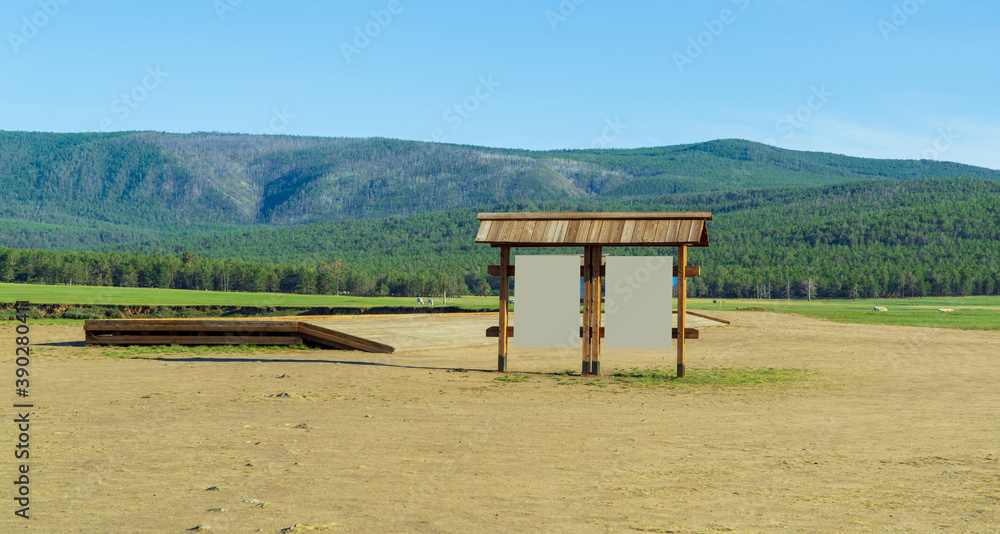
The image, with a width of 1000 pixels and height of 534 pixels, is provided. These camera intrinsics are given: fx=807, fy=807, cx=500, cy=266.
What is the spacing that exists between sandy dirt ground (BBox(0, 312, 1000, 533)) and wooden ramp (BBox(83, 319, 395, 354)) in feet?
14.6

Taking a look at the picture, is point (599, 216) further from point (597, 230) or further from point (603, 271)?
point (603, 271)

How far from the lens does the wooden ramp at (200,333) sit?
22.3 m

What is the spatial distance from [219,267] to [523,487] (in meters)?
111

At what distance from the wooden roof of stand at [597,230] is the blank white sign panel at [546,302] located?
511 millimetres

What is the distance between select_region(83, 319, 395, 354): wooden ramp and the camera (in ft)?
73.3

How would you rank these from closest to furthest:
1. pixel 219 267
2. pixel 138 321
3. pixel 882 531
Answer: pixel 882 531
pixel 138 321
pixel 219 267

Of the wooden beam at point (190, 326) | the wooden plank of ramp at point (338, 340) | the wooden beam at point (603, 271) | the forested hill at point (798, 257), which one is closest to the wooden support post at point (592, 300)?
the wooden beam at point (603, 271)

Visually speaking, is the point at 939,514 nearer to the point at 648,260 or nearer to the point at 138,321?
the point at 648,260

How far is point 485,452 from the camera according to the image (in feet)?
29.4

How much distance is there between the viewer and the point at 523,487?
24.3ft

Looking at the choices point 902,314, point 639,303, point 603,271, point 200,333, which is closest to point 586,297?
point 603,271

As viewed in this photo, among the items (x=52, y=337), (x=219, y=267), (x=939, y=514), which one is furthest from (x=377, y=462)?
(x=219, y=267)

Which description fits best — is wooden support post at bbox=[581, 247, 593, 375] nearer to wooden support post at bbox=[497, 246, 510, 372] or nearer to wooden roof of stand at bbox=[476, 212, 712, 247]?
wooden roof of stand at bbox=[476, 212, 712, 247]

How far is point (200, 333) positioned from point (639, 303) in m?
Answer: 12.7
